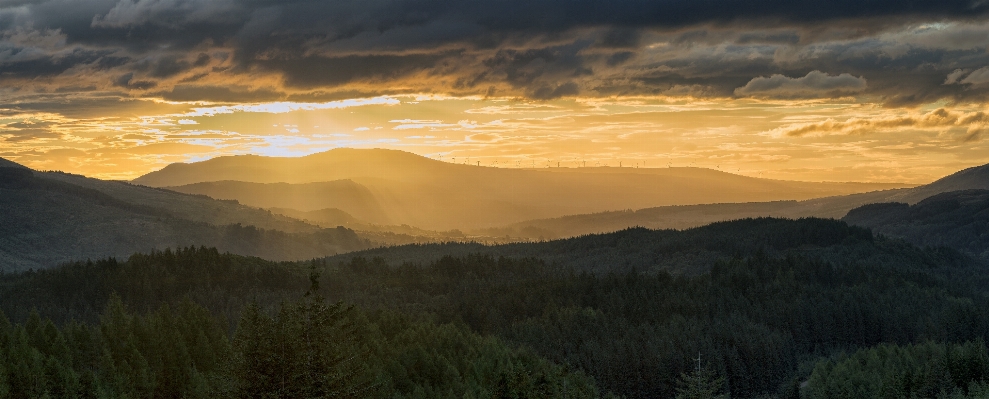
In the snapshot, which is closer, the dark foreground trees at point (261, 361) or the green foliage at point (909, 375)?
the dark foreground trees at point (261, 361)

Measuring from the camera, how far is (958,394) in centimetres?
14400

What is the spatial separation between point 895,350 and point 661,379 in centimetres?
4936

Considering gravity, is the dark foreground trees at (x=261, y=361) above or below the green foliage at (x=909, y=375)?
above

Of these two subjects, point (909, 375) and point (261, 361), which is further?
point (909, 375)

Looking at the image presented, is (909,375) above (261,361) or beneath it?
beneath

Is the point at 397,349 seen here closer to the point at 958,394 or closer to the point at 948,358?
the point at 958,394

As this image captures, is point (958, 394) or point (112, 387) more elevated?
point (112, 387)

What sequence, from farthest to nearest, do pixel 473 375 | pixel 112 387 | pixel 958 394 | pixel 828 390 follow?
pixel 828 390 < pixel 958 394 < pixel 473 375 < pixel 112 387

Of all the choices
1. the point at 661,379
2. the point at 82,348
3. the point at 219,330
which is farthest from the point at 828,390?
the point at 82,348

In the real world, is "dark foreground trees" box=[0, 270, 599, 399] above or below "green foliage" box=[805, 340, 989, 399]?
above

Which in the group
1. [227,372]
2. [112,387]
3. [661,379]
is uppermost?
[227,372]

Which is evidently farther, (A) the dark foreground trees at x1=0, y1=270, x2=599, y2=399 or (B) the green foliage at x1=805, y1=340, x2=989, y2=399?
(B) the green foliage at x1=805, y1=340, x2=989, y2=399

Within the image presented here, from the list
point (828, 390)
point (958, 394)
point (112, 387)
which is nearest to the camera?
point (112, 387)

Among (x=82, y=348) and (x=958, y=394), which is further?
(x=958, y=394)
